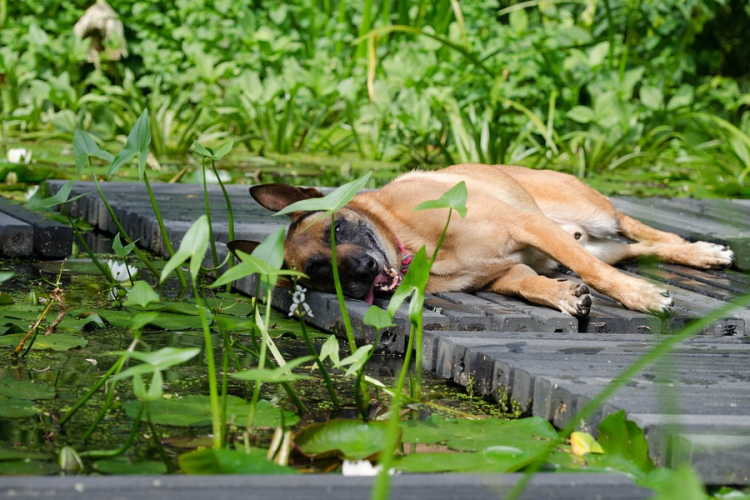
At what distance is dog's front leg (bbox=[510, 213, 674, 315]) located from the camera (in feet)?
11.5

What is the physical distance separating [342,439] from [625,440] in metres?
0.59

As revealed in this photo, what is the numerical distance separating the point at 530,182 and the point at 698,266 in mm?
892

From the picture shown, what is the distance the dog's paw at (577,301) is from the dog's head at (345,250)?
658mm

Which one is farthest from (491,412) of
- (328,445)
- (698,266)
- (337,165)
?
(337,165)

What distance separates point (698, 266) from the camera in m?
4.53

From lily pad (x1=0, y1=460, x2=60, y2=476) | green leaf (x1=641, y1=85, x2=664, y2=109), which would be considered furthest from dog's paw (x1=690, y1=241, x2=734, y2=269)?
green leaf (x1=641, y1=85, x2=664, y2=109)

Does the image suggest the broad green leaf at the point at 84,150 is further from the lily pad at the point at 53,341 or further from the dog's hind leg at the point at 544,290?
the dog's hind leg at the point at 544,290

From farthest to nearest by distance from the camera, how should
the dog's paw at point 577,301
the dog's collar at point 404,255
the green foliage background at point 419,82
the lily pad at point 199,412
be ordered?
the green foliage background at point 419,82, the dog's collar at point 404,255, the dog's paw at point 577,301, the lily pad at point 199,412

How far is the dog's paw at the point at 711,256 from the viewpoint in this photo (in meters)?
4.48

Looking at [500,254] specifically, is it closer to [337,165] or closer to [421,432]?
[421,432]

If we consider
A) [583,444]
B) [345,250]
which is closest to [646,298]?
[345,250]

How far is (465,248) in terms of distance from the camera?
3943 mm

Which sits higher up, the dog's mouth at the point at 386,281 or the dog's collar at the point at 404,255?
the dog's collar at the point at 404,255

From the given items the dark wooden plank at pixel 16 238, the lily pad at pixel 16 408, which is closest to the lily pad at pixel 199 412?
the lily pad at pixel 16 408
